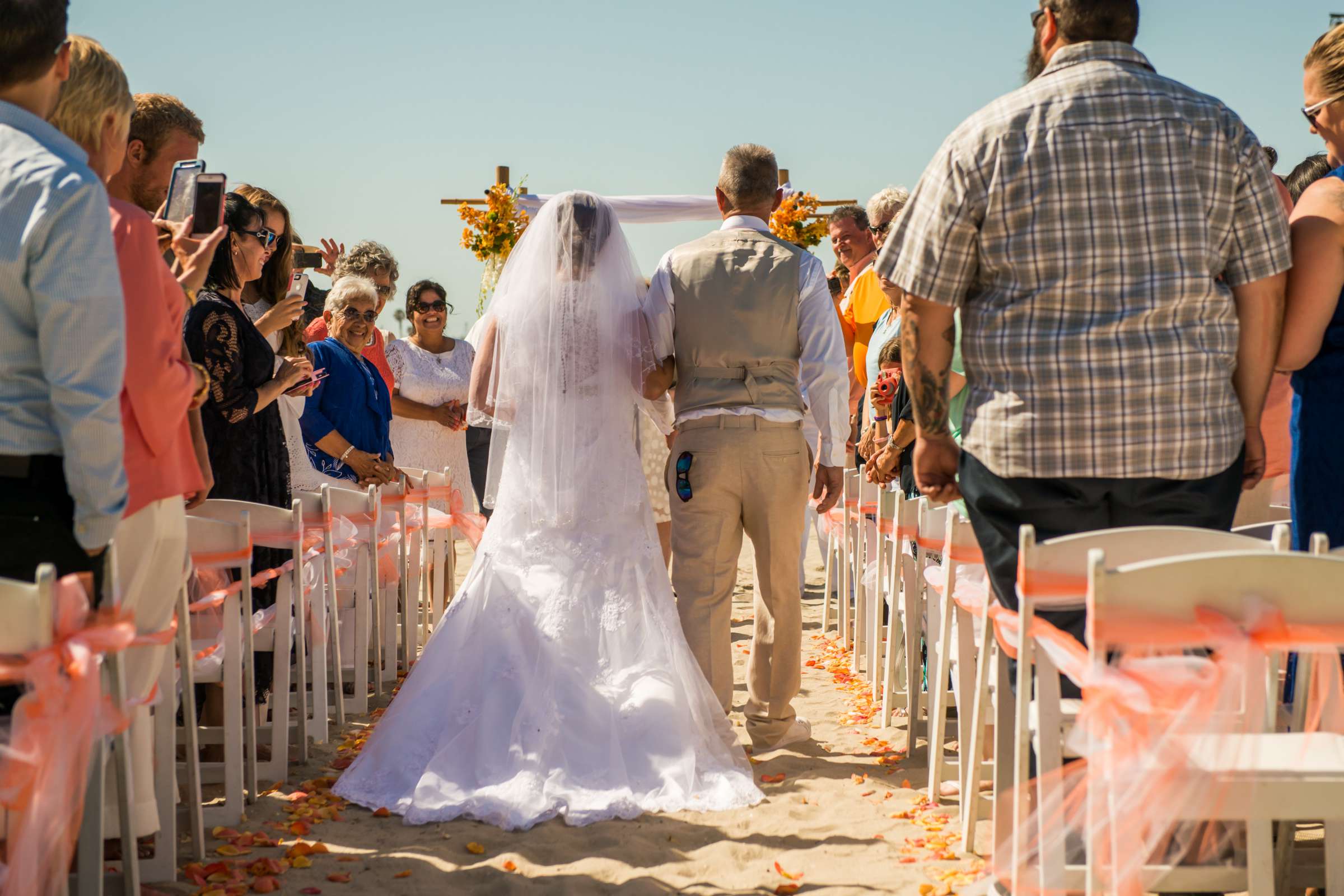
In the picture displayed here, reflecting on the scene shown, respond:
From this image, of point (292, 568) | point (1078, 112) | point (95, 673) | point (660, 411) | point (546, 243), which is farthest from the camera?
point (660, 411)

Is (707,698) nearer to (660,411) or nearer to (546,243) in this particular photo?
(660,411)

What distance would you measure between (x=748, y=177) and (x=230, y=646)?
2.77 metres

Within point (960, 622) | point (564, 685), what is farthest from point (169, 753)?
point (960, 622)

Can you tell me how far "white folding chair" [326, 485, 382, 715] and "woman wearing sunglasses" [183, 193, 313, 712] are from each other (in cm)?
29

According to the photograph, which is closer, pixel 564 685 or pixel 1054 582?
pixel 1054 582

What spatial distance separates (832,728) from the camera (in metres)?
5.55

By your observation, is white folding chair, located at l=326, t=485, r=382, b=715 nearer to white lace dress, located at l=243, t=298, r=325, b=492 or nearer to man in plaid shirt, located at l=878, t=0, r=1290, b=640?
white lace dress, located at l=243, t=298, r=325, b=492

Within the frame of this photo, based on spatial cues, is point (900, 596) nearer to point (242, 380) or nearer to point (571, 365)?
point (571, 365)

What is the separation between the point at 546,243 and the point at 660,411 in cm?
90

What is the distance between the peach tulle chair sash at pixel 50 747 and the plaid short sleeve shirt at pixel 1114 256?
198cm

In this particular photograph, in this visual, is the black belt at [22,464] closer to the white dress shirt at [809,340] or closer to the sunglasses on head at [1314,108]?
the white dress shirt at [809,340]

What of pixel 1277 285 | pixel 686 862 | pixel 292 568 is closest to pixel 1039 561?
pixel 1277 285

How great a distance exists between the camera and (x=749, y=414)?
496cm

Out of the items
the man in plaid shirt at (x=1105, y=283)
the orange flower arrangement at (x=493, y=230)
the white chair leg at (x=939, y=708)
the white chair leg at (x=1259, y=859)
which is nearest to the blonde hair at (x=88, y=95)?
the man in plaid shirt at (x=1105, y=283)
